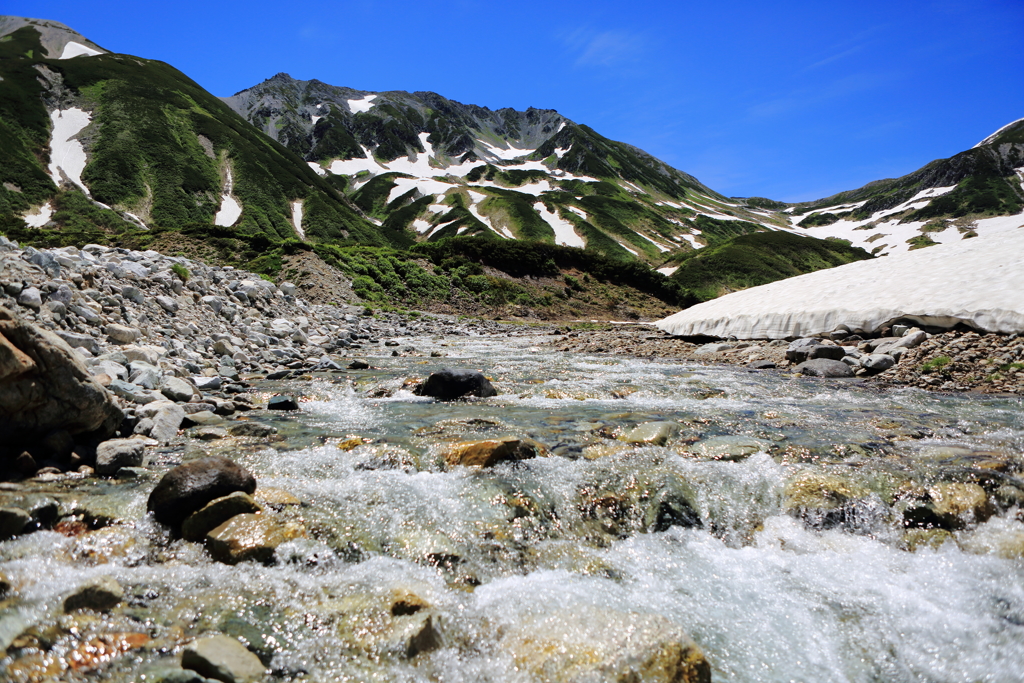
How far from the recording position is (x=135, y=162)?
84688 millimetres

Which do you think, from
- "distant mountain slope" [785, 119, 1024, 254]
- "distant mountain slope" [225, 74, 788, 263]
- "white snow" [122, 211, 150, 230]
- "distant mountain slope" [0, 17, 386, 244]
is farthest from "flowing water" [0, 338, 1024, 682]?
"distant mountain slope" [785, 119, 1024, 254]

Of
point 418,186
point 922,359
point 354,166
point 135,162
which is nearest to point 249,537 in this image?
point 922,359

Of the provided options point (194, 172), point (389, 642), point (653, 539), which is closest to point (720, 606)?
point (653, 539)

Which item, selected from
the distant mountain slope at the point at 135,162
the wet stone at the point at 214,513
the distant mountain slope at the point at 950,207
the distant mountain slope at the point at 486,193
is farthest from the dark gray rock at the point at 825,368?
the distant mountain slope at the point at 950,207

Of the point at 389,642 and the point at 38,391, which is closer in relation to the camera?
the point at 389,642

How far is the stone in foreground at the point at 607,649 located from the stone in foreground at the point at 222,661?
59.6 inches

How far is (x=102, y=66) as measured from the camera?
111m

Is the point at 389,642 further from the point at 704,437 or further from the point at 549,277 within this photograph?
the point at 549,277

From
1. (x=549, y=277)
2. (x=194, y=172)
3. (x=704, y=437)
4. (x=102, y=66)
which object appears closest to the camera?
(x=704, y=437)

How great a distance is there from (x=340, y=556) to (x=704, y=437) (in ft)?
16.9

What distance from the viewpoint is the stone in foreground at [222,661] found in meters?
2.54

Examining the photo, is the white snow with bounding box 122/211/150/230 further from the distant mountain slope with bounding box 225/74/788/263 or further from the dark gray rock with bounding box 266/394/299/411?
the dark gray rock with bounding box 266/394/299/411

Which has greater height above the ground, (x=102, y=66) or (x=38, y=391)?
(x=102, y=66)

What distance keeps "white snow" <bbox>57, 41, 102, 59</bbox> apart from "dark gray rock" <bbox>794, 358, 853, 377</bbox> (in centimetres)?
19187
